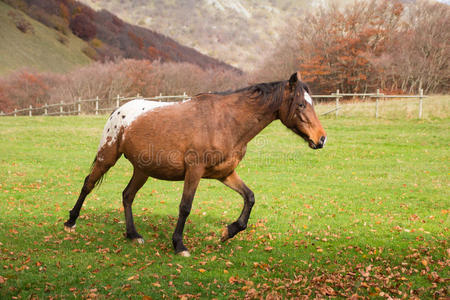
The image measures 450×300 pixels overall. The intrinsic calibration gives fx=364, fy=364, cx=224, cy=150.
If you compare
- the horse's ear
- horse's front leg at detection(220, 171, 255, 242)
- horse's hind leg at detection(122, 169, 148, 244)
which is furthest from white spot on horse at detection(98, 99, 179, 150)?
the horse's ear

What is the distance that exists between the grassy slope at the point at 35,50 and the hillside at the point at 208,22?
51755 mm

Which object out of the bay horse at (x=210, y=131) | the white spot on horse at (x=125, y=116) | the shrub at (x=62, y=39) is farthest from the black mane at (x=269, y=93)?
the shrub at (x=62, y=39)

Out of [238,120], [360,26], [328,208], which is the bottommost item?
[328,208]

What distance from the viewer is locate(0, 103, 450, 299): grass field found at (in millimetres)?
4816

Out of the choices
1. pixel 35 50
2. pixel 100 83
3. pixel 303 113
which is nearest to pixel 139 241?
pixel 303 113

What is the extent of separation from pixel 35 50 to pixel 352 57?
5944cm

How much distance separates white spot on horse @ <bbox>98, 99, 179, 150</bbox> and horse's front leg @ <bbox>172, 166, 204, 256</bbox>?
1.37 meters

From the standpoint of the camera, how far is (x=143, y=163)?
20.2ft

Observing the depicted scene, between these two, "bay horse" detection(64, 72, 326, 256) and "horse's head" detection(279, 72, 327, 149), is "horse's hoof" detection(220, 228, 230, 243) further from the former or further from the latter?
"horse's head" detection(279, 72, 327, 149)

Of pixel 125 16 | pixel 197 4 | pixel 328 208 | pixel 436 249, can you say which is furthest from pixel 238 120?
pixel 197 4

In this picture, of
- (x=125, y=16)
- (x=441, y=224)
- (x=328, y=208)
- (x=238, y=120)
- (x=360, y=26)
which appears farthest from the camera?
(x=125, y=16)

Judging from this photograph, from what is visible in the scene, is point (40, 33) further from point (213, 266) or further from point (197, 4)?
point (197, 4)

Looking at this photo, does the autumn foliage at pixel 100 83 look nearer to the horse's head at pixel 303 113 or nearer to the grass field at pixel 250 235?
the grass field at pixel 250 235

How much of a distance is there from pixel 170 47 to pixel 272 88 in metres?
95.1
